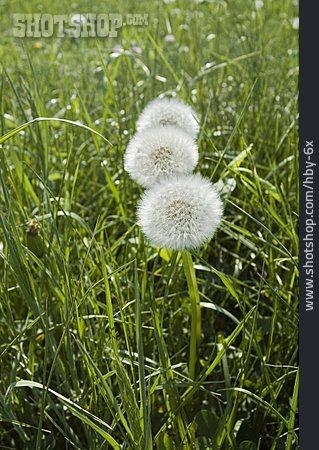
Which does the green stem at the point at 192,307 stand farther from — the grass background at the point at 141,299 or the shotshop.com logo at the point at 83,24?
the shotshop.com logo at the point at 83,24

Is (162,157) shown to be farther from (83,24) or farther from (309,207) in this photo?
(83,24)

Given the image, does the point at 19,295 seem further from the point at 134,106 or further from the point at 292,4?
the point at 292,4

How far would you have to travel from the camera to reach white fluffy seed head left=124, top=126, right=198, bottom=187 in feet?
2.99

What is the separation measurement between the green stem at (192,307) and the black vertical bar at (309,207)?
0.45 feet

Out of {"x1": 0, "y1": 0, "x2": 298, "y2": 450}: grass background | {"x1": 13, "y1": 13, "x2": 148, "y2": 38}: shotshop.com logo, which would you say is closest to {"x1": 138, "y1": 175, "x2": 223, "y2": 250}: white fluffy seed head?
{"x1": 0, "y1": 0, "x2": 298, "y2": 450}: grass background

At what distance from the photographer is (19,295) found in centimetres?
118

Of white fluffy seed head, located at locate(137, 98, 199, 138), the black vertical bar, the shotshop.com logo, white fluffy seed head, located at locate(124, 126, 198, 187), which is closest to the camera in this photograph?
the black vertical bar

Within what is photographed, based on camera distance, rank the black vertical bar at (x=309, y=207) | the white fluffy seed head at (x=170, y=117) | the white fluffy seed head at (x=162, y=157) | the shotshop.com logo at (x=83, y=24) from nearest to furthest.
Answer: the black vertical bar at (x=309, y=207) → the white fluffy seed head at (x=162, y=157) → the white fluffy seed head at (x=170, y=117) → the shotshop.com logo at (x=83, y=24)

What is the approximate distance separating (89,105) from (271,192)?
719mm

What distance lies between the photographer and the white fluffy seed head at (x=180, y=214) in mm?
808

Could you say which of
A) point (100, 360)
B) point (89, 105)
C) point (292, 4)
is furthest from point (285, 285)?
point (292, 4)

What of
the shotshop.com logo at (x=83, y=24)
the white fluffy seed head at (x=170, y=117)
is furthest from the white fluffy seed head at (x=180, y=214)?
the shotshop.com logo at (x=83, y=24)

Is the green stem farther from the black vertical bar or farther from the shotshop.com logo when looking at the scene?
the shotshop.com logo

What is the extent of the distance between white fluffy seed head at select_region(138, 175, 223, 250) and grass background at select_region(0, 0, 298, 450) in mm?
52
